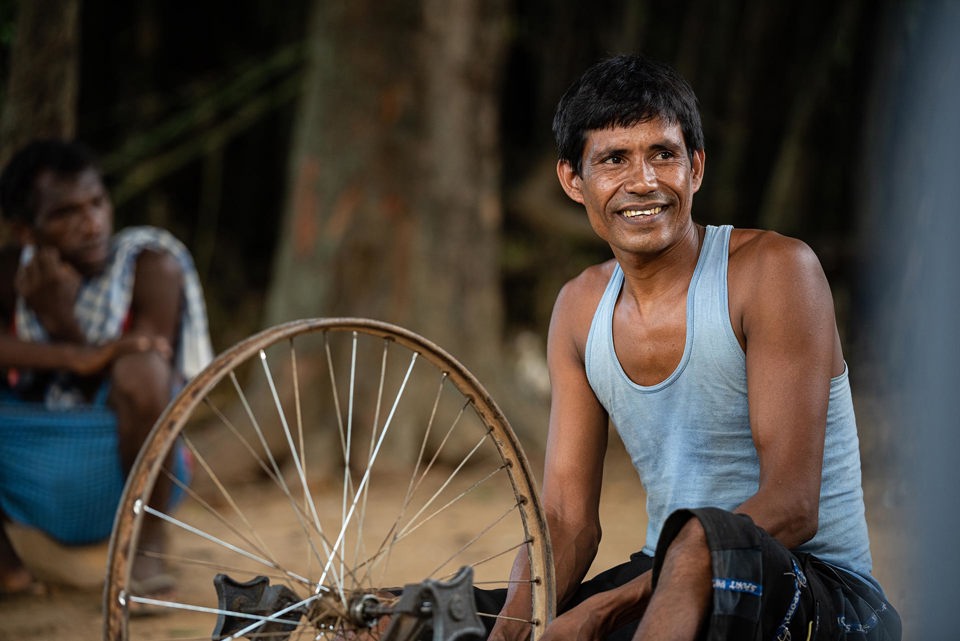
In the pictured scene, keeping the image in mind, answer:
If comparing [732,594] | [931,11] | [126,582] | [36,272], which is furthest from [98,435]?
[931,11]

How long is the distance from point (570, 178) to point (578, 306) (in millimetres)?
253

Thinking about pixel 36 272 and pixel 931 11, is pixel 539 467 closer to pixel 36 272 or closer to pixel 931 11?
pixel 36 272

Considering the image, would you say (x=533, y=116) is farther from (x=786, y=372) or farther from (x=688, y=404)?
(x=786, y=372)

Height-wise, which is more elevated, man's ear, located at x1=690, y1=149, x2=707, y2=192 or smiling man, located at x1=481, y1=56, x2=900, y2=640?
man's ear, located at x1=690, y1=149, x2=707, y2=192

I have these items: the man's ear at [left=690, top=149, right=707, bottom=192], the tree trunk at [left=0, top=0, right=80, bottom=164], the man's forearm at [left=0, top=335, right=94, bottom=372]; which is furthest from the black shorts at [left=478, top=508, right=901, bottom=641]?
the tree trunk at [left=0, top=0, right=80, bottom=164]

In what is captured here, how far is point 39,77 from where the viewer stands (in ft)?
14.8

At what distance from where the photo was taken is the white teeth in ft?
7.08

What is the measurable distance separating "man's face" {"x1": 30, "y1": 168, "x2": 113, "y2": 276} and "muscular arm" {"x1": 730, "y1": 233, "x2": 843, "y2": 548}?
2.18m

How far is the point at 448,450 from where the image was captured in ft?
17.7

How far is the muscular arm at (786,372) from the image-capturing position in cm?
192

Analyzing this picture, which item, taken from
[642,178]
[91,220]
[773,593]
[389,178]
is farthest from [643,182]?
[389,178]

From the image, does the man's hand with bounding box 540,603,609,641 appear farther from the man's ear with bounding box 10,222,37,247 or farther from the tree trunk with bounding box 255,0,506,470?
the tree trunk with bounding box 255,0,506,470

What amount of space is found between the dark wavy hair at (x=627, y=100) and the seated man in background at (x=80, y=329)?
1728 mm

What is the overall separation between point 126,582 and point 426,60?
12.8ft
